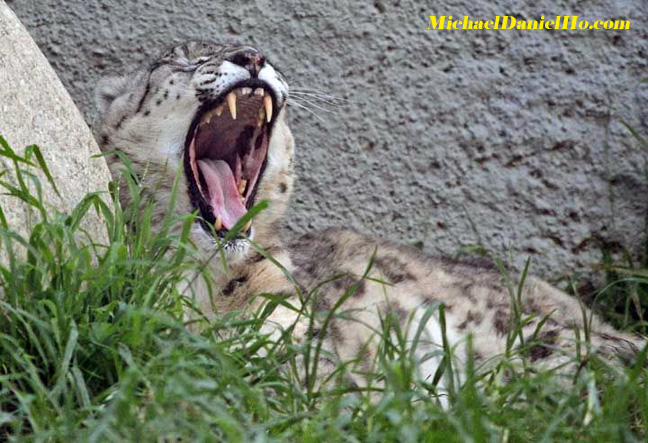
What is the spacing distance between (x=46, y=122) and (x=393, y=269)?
1.56 metres

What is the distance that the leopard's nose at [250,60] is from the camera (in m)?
4.04

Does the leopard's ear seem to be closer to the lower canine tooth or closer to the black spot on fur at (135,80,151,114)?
the black spot on fur at (135,80,151,114)

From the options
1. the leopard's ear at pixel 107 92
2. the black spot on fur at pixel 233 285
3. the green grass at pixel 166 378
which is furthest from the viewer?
the leopard's ear at pixel 107 92

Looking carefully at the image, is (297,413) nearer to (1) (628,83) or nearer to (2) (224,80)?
(2) (224,80)

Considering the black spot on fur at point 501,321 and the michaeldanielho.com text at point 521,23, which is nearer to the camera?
the black spot on fur at point 501,321

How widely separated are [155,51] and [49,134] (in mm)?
1442

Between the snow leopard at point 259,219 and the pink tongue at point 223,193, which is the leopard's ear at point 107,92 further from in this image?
the pink tongue at point 223,193

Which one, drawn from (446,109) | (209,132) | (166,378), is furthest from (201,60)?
(166,378)

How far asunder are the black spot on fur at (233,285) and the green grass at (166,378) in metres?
0.59

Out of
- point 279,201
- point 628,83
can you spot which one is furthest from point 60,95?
point 628,83

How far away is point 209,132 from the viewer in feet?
14.0

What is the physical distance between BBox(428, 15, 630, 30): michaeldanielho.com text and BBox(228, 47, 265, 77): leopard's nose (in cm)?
116

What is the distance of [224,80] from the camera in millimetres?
4043

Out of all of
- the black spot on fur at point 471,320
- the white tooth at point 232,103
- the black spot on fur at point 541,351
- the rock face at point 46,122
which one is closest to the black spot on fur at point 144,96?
the white tooth at point 232,103
